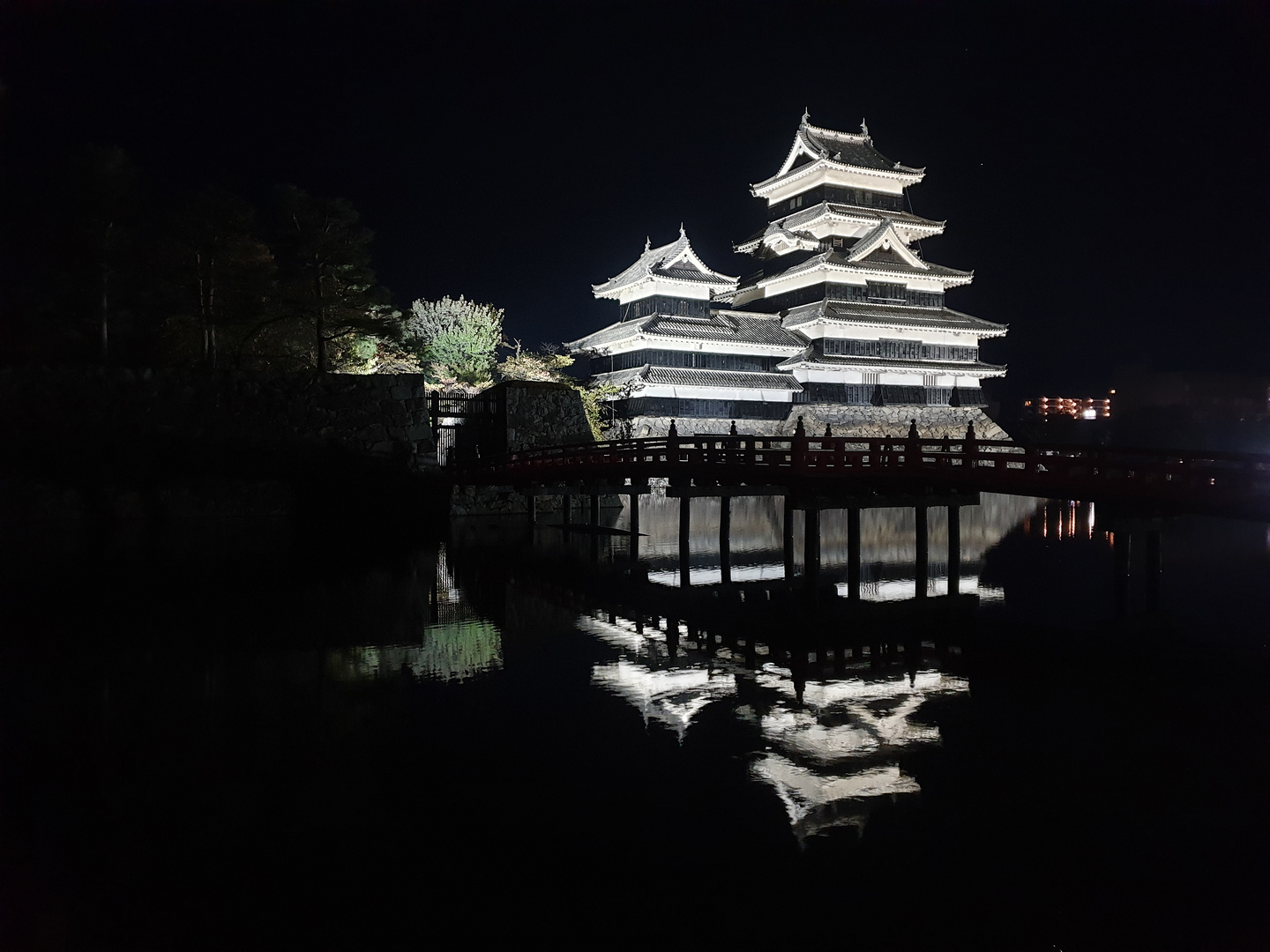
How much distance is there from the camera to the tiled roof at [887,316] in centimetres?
5131

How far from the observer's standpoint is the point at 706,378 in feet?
164

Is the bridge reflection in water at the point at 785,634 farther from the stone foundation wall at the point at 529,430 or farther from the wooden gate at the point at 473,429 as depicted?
the wooden gate at the point at 473,429

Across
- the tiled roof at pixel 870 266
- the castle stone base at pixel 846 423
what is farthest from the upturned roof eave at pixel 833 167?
the castle stone base at pixel 846 423

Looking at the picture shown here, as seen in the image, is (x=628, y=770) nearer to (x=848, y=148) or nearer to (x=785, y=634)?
(x=785, y=634)

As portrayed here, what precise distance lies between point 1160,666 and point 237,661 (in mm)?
11854

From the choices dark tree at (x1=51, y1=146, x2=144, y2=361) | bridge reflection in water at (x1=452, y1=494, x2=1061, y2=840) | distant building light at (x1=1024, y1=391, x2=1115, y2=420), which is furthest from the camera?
distant building light at (x1=1024, y1=391, x2=1115, y2=420)

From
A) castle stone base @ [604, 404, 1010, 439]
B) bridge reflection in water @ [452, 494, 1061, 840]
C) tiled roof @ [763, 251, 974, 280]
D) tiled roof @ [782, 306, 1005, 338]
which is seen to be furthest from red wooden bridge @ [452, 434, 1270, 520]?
tiled roof @ [763, 251, 974, 280]

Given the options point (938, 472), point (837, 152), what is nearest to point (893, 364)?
point (837, 152)

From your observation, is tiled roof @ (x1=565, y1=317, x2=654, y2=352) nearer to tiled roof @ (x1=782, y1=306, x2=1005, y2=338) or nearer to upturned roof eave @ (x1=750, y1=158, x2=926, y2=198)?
tiled roof @ (x1=782, y1=306, x2=1005, y2=338)

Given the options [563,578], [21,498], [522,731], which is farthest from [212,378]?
[522,731]

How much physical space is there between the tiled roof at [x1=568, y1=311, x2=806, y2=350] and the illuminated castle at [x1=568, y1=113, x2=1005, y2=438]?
0.08m

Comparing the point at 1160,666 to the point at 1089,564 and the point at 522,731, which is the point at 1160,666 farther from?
the point at 1089,564

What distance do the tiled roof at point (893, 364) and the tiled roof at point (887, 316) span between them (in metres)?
1.90

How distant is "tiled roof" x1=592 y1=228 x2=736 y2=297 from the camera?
4953cm
